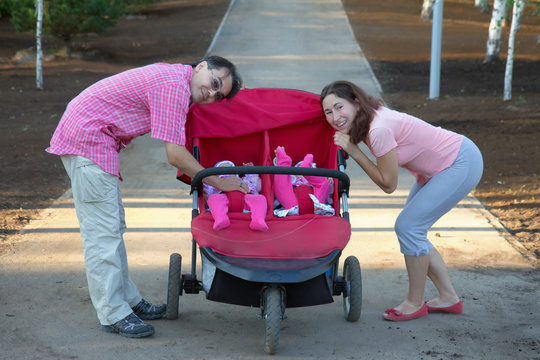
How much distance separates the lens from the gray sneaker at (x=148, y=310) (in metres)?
4.30

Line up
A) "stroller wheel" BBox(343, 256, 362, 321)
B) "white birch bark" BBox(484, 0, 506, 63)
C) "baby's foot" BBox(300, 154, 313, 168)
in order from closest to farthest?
"stroller wheel" BBox(343, 256, 362, 321), "baby's foot" BBox(300, 154, 313, 168), "white birch bark" BBox(484, 0, 506, 63)

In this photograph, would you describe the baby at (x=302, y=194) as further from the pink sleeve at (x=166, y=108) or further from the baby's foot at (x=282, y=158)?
the pink sleeve at (x=166, y=108)

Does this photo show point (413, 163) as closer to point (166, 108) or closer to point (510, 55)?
point (166, 108)

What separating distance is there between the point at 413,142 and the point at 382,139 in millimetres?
319

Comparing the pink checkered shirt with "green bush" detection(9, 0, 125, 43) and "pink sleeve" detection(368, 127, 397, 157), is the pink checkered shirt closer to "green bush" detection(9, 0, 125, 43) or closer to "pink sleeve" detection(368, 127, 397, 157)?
"pink sleeve" detection(368, 127, 397, 157)

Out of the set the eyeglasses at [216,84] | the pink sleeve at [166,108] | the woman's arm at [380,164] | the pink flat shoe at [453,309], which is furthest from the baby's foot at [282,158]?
the pink flat shoe at [453,309]

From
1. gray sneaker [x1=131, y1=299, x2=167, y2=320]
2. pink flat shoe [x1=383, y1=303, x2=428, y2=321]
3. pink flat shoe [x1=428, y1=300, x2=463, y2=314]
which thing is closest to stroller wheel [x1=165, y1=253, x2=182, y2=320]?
gray sneaker [x1=131, y1=299, x2=167, y2=320]

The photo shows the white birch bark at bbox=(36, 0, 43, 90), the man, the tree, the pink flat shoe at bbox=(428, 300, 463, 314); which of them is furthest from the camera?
the tree

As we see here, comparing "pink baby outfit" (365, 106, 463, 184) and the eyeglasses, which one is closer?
the eyeglasses

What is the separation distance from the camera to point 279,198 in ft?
14.3

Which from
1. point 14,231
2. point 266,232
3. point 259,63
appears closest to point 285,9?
point 259,63

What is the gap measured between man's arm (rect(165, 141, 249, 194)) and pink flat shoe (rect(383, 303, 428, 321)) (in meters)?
1.24

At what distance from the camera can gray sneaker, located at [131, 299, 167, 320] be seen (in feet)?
14.1

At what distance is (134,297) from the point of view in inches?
170
